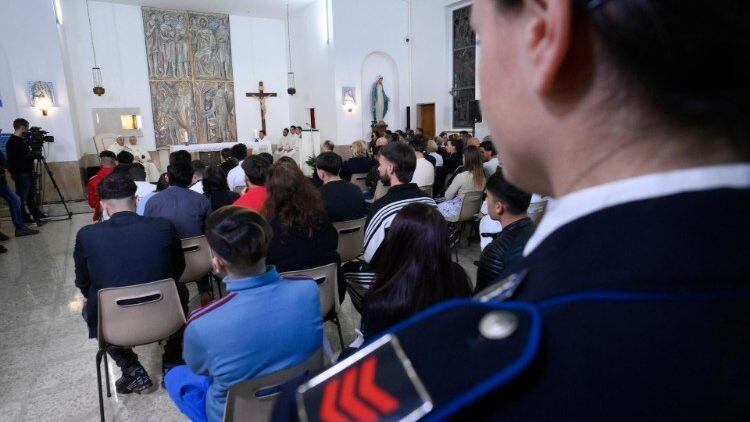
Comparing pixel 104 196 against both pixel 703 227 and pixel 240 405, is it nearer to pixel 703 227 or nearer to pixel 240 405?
pixel 240 405

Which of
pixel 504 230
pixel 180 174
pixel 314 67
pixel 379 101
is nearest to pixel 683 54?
pixel 504 230

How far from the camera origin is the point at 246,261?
5.46 ft

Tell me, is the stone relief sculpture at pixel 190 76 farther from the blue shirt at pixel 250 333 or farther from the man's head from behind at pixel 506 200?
the blue shirt at pixel 250 333

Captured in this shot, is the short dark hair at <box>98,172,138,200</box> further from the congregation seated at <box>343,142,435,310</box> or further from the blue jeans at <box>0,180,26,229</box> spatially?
the blue jeans at <box>0,180,26,229</box>

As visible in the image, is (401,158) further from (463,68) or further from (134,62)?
(134,62)

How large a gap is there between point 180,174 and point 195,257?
0.73m

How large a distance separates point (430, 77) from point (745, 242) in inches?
516

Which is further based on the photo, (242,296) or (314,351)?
(314,351)

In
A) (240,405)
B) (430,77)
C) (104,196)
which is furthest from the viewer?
(430,77)

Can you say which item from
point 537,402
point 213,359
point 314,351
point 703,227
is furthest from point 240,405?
point 703,227

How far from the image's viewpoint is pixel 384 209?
111 inches

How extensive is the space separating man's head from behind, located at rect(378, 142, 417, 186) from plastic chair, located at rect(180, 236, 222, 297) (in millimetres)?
1460

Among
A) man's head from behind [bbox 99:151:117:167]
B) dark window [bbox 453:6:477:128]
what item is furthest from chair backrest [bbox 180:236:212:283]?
dark window [bbox 453:6:477:128]

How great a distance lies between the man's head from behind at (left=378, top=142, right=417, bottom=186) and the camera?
10.1 feet
